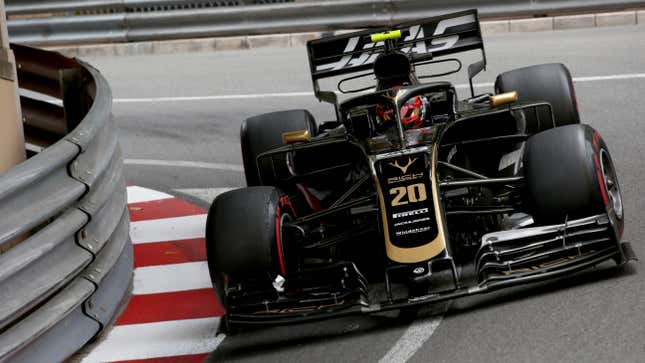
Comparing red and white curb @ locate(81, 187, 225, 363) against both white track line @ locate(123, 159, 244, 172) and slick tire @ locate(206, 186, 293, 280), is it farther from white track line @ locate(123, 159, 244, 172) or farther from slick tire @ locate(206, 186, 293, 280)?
white track line @ locate(123, 159, 244, 172)

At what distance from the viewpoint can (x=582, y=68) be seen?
36.8 ft

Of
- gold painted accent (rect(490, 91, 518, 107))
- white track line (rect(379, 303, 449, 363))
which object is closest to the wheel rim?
gold painted accent (rect(490, 91, 518, 107))

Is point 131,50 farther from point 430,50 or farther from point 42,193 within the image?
point 42,193

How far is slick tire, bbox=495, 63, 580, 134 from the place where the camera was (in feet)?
23.2

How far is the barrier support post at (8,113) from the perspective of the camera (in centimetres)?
597

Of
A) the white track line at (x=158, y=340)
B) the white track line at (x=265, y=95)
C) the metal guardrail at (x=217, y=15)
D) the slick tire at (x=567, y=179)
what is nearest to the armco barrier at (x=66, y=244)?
the white track line at (x=158, y=340)

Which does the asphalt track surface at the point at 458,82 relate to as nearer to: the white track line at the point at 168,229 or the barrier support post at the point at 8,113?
the white track line at the point at 168,229

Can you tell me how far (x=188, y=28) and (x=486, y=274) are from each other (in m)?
11.3

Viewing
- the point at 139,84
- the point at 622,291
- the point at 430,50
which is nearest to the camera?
the point at 622,291

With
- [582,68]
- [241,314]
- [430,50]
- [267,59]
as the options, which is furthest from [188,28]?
[241,314]

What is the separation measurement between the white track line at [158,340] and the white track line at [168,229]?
1541mm

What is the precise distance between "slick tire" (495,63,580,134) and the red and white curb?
2.09 meters

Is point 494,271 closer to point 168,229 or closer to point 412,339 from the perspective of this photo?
point 412,339

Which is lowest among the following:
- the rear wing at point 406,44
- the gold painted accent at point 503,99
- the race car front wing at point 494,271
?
the race car front wing at point 494,271
